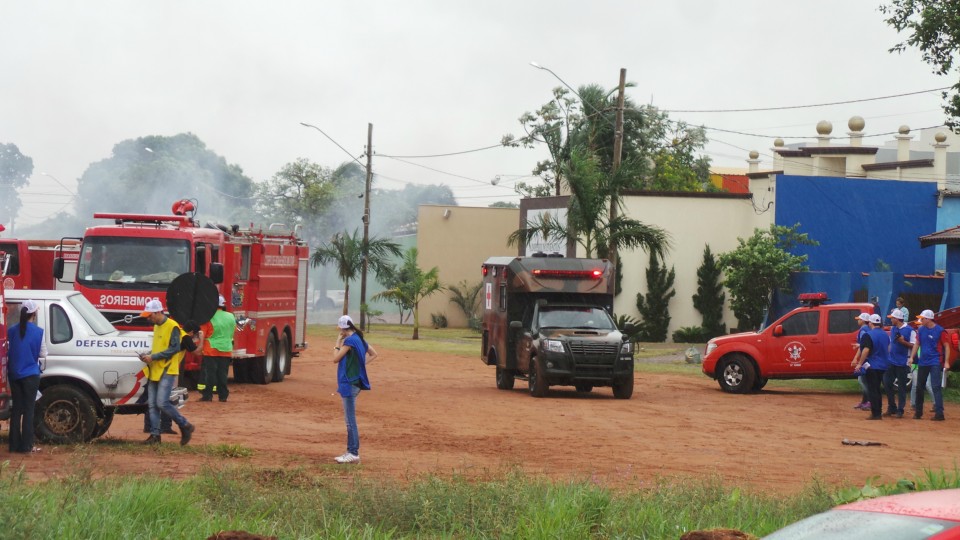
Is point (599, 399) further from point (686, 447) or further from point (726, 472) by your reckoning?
point (726, 472)

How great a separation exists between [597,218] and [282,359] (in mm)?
9907

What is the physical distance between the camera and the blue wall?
45.4m

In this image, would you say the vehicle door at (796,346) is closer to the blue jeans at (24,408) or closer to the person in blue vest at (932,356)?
the person in blue vest at (932,356)

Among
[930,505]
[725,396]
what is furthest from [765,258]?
[930,505]

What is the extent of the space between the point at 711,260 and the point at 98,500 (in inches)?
1579

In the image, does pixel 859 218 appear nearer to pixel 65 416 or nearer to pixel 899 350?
pixel 899 350

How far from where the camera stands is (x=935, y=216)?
149ft

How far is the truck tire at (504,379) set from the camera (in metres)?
26.1

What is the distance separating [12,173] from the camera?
205 feet

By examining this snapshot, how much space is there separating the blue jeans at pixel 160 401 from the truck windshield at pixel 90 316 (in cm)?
95

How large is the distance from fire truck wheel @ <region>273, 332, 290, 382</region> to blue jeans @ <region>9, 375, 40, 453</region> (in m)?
12.6

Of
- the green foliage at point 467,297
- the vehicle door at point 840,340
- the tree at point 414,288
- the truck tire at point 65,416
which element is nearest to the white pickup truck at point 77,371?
the truck tire at point 65,416

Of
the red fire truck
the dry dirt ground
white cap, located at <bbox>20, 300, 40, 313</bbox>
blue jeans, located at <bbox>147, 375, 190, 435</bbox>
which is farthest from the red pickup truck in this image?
white cap, located at <bbox>20, 300, 40, 313</bbox>

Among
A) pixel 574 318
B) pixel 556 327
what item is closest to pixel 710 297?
pixel 574 318
